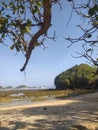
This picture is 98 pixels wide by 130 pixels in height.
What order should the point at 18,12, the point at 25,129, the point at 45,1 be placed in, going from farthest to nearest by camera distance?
the point at 25,129, the point at 18,12, the point at 45,1

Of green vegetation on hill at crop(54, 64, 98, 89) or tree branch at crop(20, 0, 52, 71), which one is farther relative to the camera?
green vegetation on hill at crop(54, 64, 98, 89)

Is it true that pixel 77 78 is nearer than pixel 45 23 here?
No

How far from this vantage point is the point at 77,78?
1811 inches

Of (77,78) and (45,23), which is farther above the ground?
(77,78)

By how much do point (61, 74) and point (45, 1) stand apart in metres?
43.4

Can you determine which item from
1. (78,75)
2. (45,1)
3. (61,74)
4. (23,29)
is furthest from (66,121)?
(61,74)

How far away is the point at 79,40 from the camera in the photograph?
26.5 feet

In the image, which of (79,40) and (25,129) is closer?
(79,40)

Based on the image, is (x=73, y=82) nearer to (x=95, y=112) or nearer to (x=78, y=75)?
(x=78, y=75)

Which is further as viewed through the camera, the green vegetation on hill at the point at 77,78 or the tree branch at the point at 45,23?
the green vegetation on hill at the point at 77,78

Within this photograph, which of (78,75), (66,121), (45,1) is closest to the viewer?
(45,1)

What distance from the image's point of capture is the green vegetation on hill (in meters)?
44.6

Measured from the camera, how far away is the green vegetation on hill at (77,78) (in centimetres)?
4462

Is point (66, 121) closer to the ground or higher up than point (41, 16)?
closer to the ground
